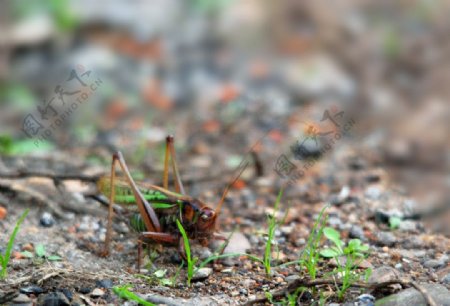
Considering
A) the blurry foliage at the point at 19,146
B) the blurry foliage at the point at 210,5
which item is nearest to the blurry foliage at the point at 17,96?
the blurry foliage at the point at 19,146

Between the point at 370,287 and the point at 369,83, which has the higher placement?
the point at 369,83

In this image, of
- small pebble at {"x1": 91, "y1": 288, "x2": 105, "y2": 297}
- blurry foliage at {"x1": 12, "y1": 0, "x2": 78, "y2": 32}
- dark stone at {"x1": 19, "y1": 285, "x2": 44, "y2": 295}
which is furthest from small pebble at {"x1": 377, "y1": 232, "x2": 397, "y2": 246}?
blurry foliage at {"x1": 12, "y1": 0, "x2": 78, "y2": 32}

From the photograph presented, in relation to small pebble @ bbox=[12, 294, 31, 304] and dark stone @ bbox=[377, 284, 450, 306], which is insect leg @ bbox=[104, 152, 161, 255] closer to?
small pebble @ bbox=[12, 294, 31, 304]

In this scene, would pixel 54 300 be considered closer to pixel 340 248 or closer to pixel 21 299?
pixel 21 299

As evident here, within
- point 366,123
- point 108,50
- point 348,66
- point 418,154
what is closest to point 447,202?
point 418,154

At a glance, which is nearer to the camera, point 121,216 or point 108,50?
point 121,216

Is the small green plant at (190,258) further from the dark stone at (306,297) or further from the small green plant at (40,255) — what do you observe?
the small green plant at (40,255)

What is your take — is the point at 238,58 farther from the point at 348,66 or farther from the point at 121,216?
the point at 121,216
